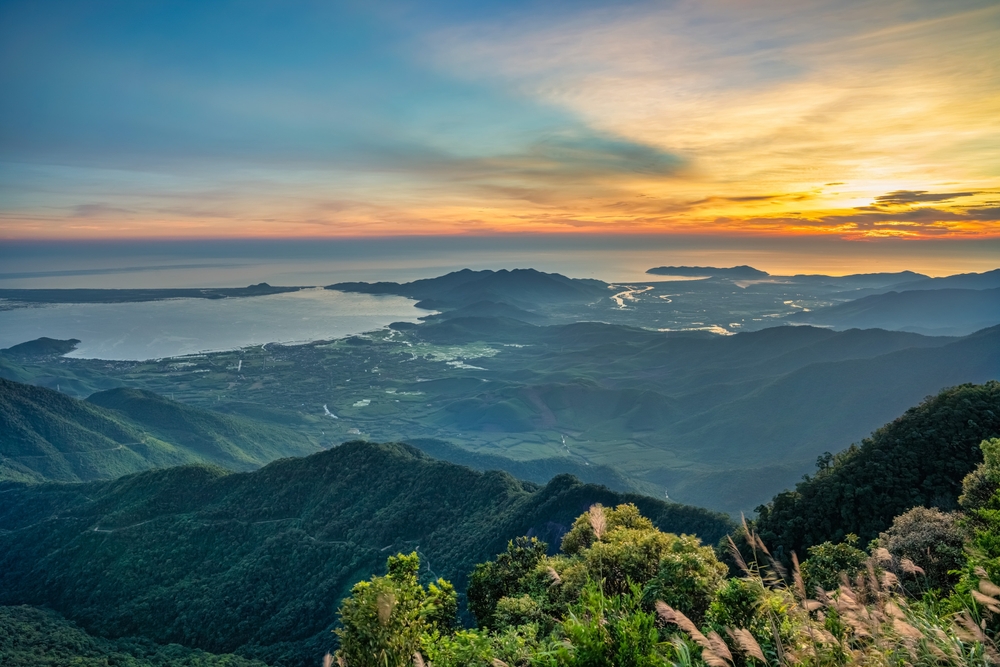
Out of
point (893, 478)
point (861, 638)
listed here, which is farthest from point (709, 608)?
point (893, 478)

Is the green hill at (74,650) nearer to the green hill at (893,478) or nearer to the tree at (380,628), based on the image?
the tree at (380,628)

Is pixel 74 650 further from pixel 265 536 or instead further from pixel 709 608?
pixel 709 608

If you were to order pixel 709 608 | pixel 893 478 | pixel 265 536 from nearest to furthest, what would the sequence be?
pixel 709 608 < pixel 893 478 < pixel 265 536

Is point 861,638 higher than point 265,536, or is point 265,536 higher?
point 861,638

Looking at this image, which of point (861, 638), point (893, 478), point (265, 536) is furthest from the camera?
point (265, 536)

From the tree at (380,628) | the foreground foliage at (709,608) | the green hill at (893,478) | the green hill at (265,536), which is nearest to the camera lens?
the foreground foliage at (709,608)

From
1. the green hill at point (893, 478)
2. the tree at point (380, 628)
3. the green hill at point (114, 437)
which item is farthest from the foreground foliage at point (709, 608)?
the green hill at point (114, 437)

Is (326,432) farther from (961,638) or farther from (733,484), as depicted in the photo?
(961,638)
